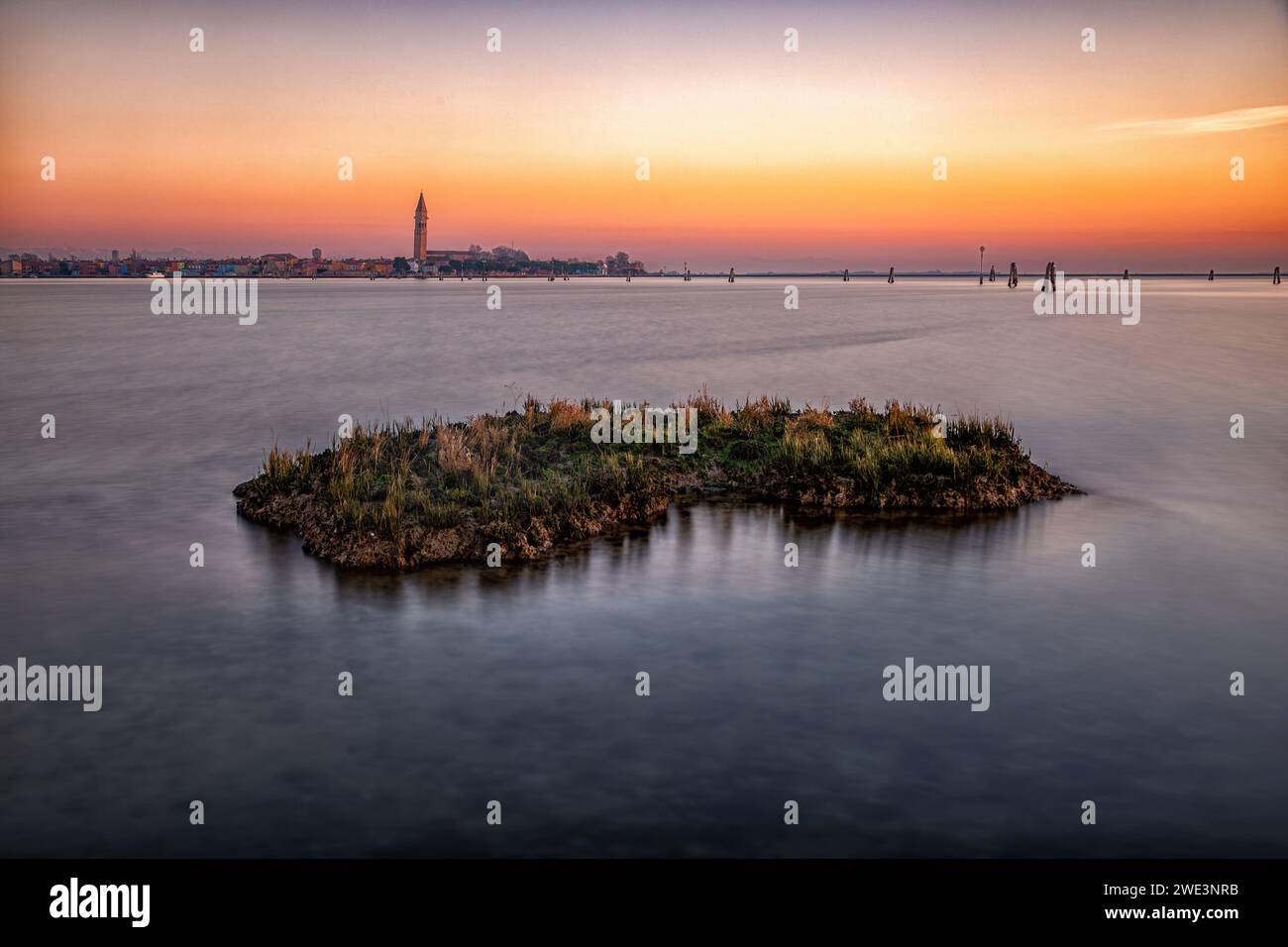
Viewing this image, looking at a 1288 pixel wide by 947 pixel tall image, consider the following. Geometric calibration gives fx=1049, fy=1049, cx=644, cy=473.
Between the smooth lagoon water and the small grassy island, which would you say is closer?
the smooth lagoon water

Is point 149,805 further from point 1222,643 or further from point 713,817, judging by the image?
point 1222,643

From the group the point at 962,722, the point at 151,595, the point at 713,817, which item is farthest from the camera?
the point at 151,595

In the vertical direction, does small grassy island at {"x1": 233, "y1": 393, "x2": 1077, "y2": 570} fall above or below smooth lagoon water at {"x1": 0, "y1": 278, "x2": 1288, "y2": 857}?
above
